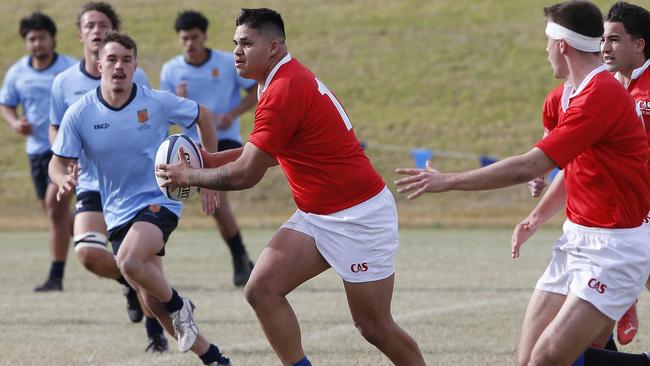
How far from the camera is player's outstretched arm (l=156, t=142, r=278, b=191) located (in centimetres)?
560

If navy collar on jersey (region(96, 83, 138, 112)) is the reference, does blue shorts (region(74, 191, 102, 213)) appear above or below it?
below

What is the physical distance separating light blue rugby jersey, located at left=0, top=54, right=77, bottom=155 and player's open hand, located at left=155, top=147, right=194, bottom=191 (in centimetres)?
690

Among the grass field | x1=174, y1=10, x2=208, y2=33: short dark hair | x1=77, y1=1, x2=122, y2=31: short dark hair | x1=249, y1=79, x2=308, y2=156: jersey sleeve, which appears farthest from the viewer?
x1=174, y1=10, x2=208, y2=33: short dark hair

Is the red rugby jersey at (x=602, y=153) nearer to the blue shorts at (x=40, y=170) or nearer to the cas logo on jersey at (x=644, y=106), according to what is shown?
the cas logo on jersey at (x=644, y=106)

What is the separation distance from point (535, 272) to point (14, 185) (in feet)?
58.6

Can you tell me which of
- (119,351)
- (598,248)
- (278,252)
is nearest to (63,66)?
(119,351)

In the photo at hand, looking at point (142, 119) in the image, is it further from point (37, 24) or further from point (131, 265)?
point (37, 24)

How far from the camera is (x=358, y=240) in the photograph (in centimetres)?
580

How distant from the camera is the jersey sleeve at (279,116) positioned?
558 centimetres

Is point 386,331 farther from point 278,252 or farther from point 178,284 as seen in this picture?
point 178,284

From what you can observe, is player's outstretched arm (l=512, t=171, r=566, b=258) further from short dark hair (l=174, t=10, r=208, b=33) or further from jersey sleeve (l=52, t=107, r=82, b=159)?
short dark hair (l=174, t=10, r=208, b=33)

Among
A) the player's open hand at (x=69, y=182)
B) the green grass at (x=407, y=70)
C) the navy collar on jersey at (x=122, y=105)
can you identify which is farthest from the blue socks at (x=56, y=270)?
the green grass at (x=407, y=70)

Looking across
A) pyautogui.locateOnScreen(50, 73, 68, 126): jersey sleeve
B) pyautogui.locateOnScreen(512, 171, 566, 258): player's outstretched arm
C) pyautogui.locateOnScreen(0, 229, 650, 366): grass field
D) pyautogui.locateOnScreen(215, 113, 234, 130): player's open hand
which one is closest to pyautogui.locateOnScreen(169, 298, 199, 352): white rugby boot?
pyautogui.locateOnScreen(0, 229, 650, 366): grass field

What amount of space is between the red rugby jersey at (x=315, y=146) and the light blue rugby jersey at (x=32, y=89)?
7.07 metres
